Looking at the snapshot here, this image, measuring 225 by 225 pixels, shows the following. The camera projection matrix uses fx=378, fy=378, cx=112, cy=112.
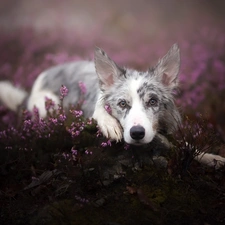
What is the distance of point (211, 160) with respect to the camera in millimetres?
4805

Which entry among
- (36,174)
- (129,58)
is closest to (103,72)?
(36,174)

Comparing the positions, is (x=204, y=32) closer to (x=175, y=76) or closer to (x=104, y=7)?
(x=104, y=7)

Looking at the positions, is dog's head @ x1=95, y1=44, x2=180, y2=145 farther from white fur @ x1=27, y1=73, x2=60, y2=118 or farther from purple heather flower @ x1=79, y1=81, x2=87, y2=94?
white fur @ x1=27, y1=73, x2=60, y2=118

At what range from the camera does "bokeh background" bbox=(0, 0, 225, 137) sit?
8875mm

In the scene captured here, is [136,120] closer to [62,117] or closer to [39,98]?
[62,117]

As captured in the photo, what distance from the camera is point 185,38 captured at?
1217cm

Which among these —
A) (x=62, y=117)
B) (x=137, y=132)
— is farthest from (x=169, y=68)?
(x=62, y=117)

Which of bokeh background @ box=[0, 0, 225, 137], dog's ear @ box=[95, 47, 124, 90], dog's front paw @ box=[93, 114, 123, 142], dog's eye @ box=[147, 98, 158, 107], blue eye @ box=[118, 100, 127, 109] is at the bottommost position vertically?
dog's front paw @ box=[93, 114, 123, 142]

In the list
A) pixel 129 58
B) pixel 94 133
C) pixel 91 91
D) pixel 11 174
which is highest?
pixel 129 58

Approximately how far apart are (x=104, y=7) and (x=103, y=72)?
11.5 meters

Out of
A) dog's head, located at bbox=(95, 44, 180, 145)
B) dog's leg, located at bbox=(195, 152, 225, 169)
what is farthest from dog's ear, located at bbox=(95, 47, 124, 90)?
dog's leg, located at bbox=(195, 152, 225, 169)

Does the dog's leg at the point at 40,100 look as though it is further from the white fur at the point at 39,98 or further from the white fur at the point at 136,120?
the white fur at the point at 136,120

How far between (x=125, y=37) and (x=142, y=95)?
9.60 meters

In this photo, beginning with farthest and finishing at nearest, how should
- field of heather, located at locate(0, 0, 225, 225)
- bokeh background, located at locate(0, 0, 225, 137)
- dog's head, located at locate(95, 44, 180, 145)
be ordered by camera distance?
bokeh background, located at locate(0, 0, 225, 137) → dog's head, located at locate(95, 44, 180, 145) → field of heather, located at locate(0, 0, 225, 225)
